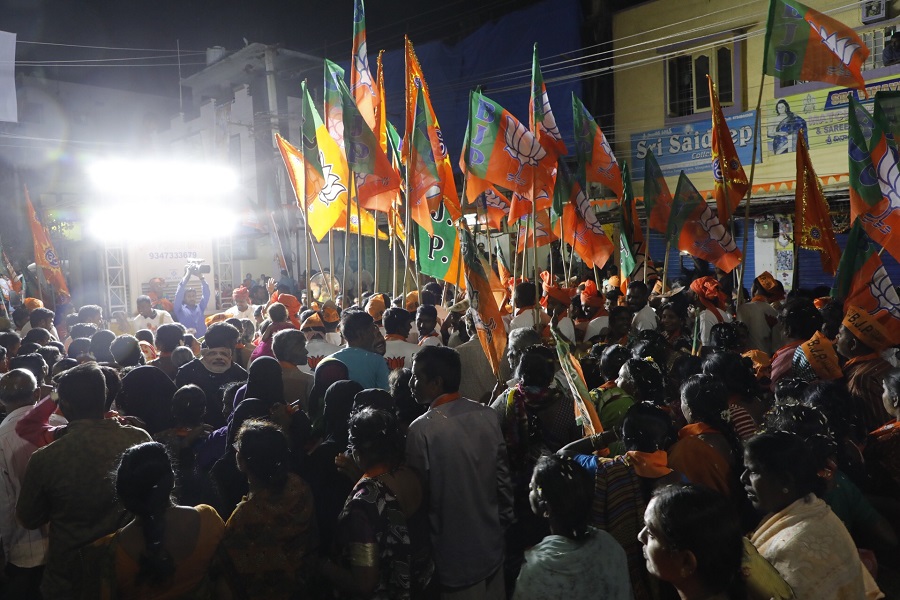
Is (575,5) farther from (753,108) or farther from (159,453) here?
(159,453)

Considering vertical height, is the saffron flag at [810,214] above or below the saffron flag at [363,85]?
below

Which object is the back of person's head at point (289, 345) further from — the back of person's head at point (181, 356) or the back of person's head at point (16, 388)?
the back of person's head at point (16, 388)

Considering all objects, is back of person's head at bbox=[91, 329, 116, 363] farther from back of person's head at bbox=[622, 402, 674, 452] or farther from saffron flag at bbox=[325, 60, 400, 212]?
back of person's head at bbox=[622, 402, 674, 452]

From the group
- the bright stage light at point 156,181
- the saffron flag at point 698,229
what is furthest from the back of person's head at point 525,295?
the bright stage light at point 156,181

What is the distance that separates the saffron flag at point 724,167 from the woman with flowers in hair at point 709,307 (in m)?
1.64

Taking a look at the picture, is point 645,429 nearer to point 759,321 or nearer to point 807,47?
point 759,321

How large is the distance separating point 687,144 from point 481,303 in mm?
13951

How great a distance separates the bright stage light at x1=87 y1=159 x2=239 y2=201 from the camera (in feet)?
52.1

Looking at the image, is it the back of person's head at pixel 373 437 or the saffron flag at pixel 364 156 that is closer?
the back of person's head at pixel 373 437

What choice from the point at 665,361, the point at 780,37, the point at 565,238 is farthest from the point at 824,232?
the point at 665,361

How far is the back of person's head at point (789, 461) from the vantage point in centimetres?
246

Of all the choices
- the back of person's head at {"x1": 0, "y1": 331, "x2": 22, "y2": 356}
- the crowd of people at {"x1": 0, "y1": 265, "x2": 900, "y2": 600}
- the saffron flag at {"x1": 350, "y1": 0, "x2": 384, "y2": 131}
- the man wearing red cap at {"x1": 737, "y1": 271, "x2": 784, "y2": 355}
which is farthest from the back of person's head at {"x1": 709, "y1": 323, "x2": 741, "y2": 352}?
the back of person's head at {"x1": 0, "y1": 331, "x2": 22, "y2": 356}

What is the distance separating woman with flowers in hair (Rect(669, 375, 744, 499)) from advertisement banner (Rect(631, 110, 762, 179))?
559 inches

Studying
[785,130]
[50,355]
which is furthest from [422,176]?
[785,130]
